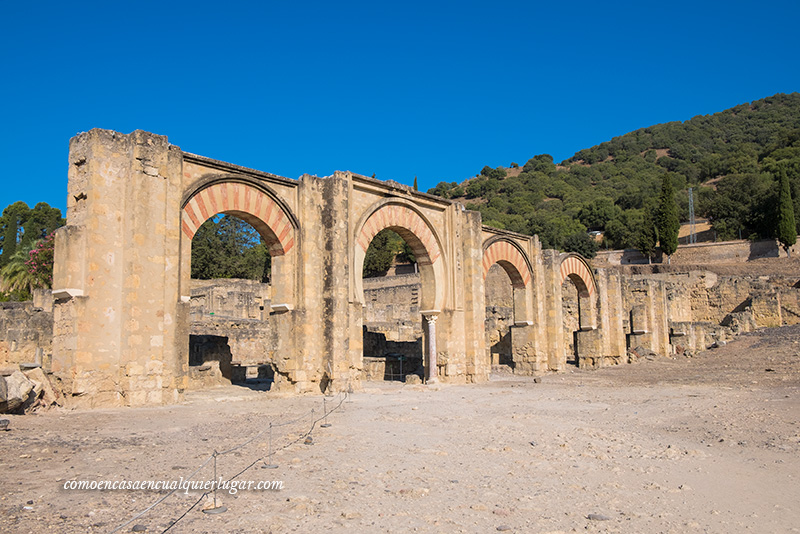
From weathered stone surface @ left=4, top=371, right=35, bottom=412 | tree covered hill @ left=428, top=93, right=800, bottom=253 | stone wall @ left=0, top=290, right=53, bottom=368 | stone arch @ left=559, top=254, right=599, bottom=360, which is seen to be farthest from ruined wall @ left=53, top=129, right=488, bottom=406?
tree covered hill @ left=428, top=93, right=800, bottom=253

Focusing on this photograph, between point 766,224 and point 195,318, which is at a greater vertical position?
point 766,224

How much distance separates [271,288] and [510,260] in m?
7.93

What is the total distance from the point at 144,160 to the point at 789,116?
9690 centimetres

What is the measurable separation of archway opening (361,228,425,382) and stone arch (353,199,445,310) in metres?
0.18

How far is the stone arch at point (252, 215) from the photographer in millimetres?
→ 10094

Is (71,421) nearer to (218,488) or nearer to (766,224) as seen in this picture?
(218,488)

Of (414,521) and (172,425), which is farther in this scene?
(172,425)

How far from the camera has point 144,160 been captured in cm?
948

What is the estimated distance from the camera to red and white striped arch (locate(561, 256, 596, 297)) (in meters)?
19.7


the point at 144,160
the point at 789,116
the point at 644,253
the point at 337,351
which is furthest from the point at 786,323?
the point at 789,116

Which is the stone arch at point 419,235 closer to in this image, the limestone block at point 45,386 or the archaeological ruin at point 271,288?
the archaeological ruin at point 271,288

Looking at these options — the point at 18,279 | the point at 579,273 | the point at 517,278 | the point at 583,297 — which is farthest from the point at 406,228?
the point at 18,279

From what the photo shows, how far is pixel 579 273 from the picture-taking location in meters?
20.5

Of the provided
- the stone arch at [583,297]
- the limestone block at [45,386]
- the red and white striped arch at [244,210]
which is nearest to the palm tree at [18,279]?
the red and white striped arch at [244,210]
